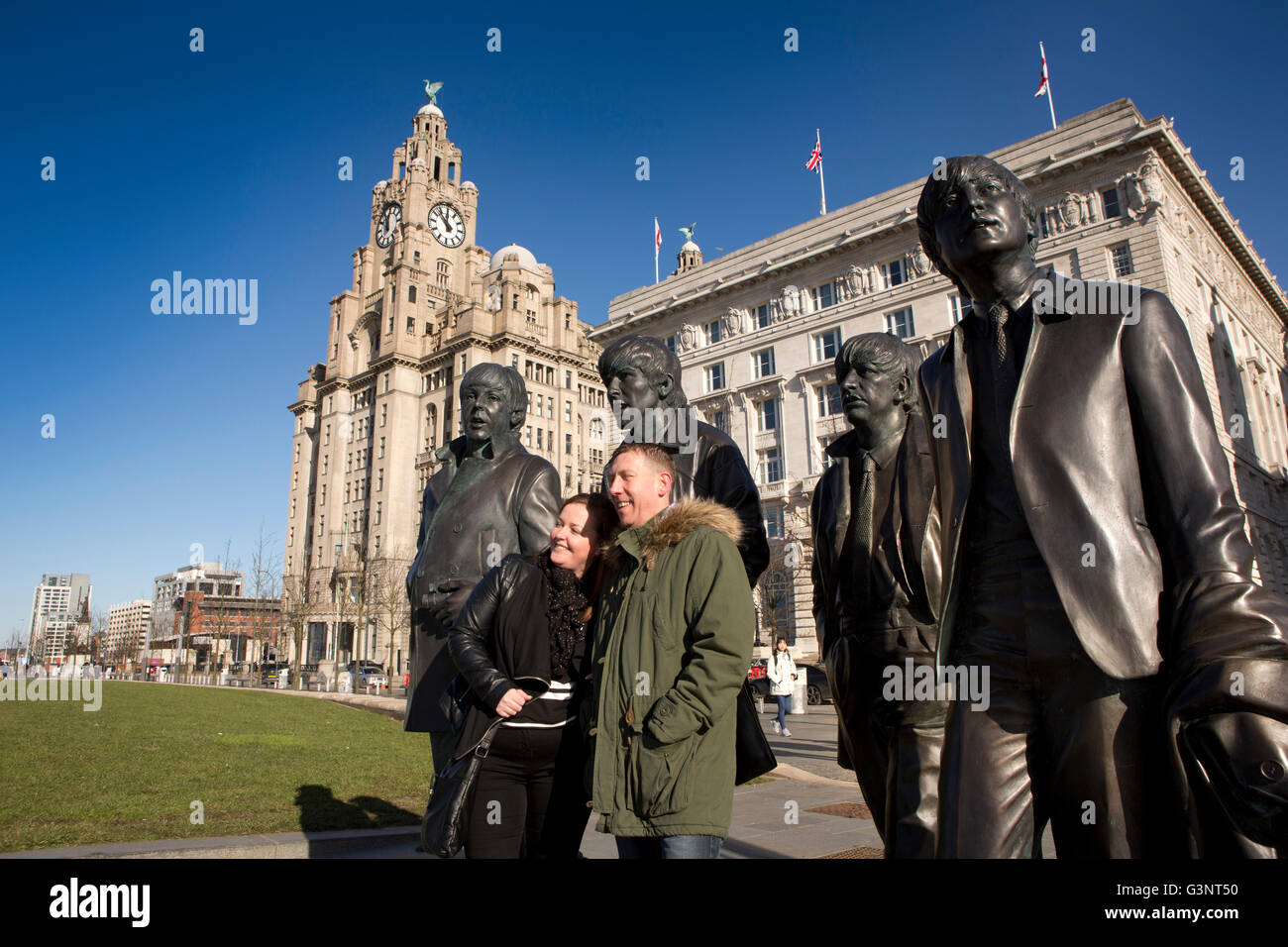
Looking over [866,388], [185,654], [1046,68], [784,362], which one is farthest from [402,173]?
[866,388]

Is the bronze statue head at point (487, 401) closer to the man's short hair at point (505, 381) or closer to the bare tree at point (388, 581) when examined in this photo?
the man's short hair at point (505, 381)

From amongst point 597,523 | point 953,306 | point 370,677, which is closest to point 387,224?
point 370,677

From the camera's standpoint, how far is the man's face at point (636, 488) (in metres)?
3.27

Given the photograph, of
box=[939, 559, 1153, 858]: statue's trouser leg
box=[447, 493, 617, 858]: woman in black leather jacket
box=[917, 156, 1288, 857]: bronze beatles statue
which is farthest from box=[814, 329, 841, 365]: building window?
box=[939, 559, 1153, 858]: statue's trouser leg

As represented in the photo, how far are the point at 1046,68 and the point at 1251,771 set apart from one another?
41.9 meters

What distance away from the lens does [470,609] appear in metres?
3.66

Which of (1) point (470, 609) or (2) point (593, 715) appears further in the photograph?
(1) point (470, 609)

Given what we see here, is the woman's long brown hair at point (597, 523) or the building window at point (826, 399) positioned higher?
the building window at point (826, 399)

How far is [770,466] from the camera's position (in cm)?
4316

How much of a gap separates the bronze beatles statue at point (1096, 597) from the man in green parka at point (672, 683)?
2.52 feet

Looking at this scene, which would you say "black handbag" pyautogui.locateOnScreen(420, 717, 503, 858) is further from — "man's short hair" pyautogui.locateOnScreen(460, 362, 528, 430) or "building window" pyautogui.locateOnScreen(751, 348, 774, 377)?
"building window" pyautogui.locateOnScreen(751, 348, 774, 377)

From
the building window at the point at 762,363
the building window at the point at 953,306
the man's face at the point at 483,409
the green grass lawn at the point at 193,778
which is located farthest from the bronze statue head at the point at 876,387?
the building window at the point at 762,363

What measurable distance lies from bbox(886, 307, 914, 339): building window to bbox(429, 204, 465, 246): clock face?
59.8 metres
